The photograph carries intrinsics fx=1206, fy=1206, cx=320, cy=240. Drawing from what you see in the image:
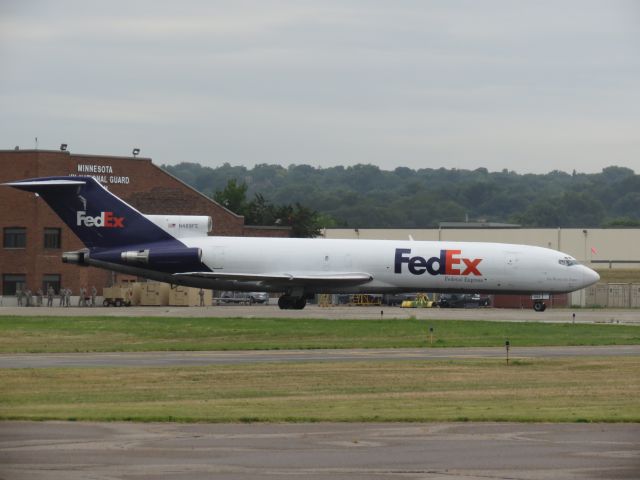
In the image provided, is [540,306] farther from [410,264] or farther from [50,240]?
[50,240]

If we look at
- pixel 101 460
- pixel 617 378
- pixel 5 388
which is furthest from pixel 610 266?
pixel 101 460

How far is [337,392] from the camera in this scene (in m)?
25.5

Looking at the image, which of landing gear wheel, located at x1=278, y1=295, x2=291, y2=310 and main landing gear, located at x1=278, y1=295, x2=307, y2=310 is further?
landing gear wheel, located at x1=278, y1=295, x2=291, y2=310

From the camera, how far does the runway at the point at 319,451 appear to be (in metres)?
15.4

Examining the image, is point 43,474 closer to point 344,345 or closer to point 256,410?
point 256,410

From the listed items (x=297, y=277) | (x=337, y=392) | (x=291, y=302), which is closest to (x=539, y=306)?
(x=291, y=302)

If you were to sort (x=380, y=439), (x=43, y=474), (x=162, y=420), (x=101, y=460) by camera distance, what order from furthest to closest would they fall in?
(x=162, y=420) < (x=380, y=439) < (x=101, y=460) < (x=43, y=474)

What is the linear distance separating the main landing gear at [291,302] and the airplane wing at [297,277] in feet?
7.31

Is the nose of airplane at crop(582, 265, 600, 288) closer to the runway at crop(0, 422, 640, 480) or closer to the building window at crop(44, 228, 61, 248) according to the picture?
the building window at crop(44, 228, 61, 248)

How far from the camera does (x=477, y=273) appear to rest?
61469 millimetres

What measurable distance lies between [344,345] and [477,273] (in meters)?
22.5

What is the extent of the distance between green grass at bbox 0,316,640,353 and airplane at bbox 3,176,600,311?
918cm

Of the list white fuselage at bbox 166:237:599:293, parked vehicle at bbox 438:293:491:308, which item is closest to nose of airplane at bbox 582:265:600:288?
white fuselage at bbox 166:237:599:293

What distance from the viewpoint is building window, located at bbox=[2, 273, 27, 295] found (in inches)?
3401
